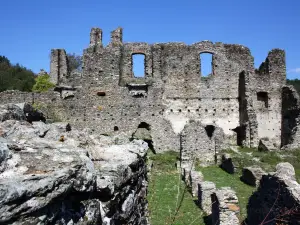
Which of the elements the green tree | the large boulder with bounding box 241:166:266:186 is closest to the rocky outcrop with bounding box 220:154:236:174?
the large boulder with bounding box 241:166:266:186

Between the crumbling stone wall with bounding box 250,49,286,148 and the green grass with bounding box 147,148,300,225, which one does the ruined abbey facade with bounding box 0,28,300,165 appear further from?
the green grass with bounding box 147,148,300,225

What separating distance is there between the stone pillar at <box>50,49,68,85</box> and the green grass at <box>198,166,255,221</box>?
44.1 ft

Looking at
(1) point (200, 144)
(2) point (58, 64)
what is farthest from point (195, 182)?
(2) point (58, 64)

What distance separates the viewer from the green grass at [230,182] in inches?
514

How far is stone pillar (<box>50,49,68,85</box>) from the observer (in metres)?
27.8

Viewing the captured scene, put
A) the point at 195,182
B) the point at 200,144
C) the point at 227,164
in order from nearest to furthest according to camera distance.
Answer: the point at 195,182, the point at 227,164, the point at 200,144

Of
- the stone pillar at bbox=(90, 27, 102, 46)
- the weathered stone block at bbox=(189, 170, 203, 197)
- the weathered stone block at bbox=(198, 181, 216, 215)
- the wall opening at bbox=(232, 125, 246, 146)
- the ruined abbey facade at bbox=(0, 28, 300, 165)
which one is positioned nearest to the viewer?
the weathered stone block at bbox=(198, 181, 216, 215)

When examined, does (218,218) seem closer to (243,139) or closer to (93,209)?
(93,209)

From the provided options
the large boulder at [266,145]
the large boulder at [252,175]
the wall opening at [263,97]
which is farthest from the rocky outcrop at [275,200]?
the wall opening at [263,97]

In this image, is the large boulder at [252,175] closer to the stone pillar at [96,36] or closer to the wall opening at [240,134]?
the wall opening at [240,134]

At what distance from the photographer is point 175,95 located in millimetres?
25266

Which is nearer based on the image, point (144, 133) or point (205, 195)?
point (205, 195)

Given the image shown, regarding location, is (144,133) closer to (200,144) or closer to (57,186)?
(200,144)

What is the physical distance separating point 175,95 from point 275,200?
18353 mm
